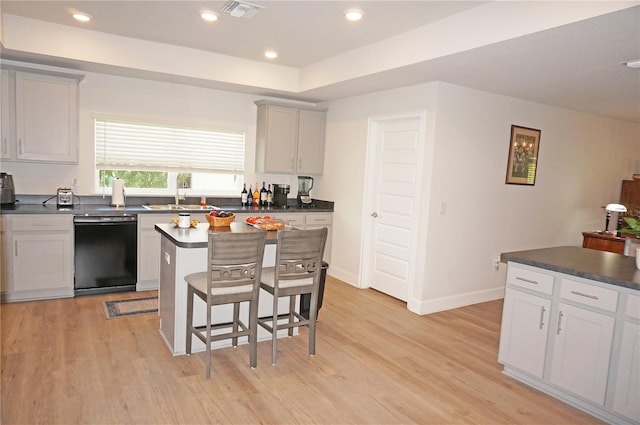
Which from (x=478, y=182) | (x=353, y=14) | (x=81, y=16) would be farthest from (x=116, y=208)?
(x=478, y=182)

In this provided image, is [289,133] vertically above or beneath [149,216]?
above

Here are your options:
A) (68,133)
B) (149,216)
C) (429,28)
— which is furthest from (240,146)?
(429,28)

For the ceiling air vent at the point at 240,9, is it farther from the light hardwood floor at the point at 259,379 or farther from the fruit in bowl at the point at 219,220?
the light hardwood floor at the point at 259,379

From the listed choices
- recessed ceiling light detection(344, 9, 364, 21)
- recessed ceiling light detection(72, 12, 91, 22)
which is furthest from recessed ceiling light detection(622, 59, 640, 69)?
recessed ceiling light detection(72, 12, 91, 22)

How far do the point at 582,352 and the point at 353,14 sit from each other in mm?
2904

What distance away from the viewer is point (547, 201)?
18.6ft

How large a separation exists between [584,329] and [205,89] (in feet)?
15.8

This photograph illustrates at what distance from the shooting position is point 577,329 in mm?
2775

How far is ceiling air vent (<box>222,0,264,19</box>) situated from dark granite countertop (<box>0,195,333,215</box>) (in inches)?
91.7

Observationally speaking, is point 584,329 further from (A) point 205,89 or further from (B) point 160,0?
(A) point 205,89

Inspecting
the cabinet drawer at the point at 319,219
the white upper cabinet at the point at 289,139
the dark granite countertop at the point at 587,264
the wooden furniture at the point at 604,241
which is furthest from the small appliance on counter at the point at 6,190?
the wooden furniture at the point at 604,241

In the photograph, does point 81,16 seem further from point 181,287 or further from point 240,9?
point 181,287

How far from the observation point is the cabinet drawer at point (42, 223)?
411cm

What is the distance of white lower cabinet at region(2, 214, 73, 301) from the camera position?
4113 mm
